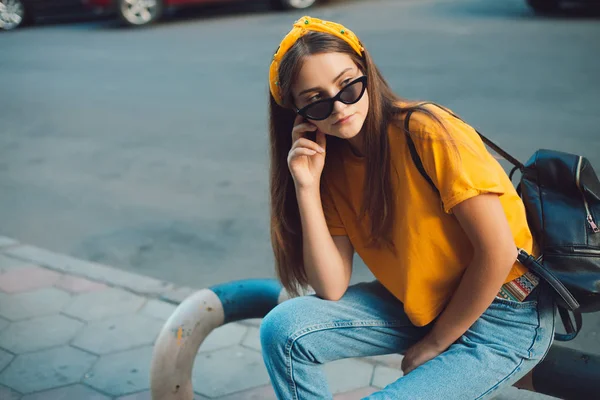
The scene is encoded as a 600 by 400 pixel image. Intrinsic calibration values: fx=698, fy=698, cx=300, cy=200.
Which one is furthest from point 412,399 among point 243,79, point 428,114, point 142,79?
point 142,79

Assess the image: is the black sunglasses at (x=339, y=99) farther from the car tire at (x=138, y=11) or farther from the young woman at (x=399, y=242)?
the car tire at (x=138, y=11)

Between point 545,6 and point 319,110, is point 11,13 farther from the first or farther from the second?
point 319,110

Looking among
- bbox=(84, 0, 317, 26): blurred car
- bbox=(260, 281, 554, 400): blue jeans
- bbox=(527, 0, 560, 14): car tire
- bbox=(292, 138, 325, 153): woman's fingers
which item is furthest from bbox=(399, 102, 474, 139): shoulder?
bbox=(84, 0, 317, 26): blurred car

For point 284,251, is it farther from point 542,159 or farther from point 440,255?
point 542,159

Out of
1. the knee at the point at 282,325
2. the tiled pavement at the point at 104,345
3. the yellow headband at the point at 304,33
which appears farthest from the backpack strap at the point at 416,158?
the tiled pavement at the point at 104,345

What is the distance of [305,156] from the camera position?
194 centimetres

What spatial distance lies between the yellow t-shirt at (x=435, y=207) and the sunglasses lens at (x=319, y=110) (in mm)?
176

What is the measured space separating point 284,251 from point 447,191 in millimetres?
601

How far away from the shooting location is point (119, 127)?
255 inches

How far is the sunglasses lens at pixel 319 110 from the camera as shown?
5.92ft

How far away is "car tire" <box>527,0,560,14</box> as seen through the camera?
997 cm

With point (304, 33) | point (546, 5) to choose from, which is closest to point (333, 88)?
point (304, 33)

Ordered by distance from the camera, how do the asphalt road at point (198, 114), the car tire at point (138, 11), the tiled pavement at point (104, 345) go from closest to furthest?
the tiled pavement at point (104, 345) → the asphalt road at point (198, 114) → the car tire at point (138, 11)

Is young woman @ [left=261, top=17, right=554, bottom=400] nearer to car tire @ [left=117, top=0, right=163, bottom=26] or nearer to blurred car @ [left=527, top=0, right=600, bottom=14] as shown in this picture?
blurred car @ [left=527, top=0, right=600, bottom=14]
